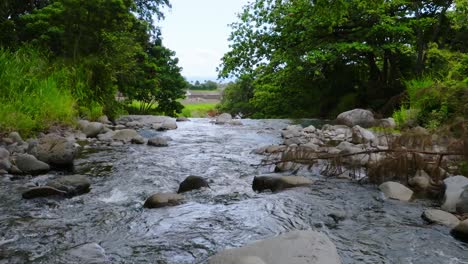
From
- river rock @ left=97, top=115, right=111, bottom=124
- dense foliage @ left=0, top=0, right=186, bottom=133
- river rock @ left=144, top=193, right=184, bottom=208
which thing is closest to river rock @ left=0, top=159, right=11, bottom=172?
river rock @ left=144, top=193, right=184, bottom=208

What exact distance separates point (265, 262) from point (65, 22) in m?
11.5

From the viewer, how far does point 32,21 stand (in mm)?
12523

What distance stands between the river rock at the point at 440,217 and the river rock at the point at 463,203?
20cm

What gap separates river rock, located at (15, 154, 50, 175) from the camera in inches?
215

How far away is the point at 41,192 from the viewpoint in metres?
4.36

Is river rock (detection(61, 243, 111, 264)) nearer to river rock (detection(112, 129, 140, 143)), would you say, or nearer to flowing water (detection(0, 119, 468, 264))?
flowing water (detection(0, 119, 468, 264))

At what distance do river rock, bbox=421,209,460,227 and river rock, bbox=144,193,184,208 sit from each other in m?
2.51

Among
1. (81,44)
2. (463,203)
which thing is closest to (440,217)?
(463,203)

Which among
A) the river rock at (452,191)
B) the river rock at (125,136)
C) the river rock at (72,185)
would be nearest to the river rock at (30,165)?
the river rock at (72,185)

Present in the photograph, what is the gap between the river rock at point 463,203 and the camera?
3.83 metres

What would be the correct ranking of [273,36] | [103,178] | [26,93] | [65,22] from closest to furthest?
1. [103,178]
2. [26,93]
3. [65,22]
4. [273,36]

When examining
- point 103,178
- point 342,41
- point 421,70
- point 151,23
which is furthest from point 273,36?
point 103,178

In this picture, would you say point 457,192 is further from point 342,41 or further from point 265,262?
point 342,41

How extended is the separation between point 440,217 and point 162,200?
2763mm
